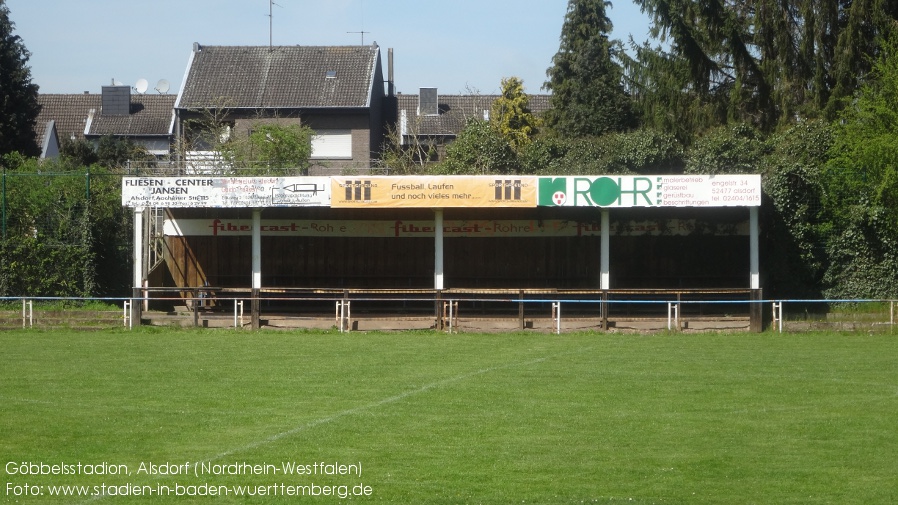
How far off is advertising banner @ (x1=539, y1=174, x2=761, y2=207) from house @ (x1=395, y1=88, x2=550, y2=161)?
906 inches

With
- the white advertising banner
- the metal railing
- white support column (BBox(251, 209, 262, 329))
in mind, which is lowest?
the metal railing

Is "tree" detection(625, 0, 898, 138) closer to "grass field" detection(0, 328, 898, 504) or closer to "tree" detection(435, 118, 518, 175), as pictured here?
"tree" detection(435, 118, 518, 175)

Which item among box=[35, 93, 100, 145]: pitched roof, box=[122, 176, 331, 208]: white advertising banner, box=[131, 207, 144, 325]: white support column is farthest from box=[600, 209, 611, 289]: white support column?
box=[35, 93, 100, 145]: pitched roof

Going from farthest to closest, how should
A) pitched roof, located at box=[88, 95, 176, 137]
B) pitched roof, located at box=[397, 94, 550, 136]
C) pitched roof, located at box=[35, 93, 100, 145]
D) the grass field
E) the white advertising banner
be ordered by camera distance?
pitched roof, located at box=[35, 93, 100, 145] → pitched roof, located at box=[88, 95, 176, 137] → pitched roof, located at box=[397, 94, 550, 136] → the white advertising banner → the grass field

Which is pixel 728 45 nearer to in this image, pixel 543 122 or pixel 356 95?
pixel 543 122

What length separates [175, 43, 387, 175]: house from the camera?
1731 inches

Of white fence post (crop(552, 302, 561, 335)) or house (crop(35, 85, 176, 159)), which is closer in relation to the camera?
white fence post (crop(552, 302, 561, 335))

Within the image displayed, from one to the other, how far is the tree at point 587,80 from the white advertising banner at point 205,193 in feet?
64.8

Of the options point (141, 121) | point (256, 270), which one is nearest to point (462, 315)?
point (256, 270)

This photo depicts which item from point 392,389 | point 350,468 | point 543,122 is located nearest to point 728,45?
point 543,122

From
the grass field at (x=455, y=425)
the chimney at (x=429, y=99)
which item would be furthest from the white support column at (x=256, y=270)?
the chimney at (x=429, y=99)

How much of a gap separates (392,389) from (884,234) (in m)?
17.3

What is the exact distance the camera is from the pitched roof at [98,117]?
5228 centimetres

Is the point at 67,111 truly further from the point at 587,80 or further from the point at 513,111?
the point at 587,80
